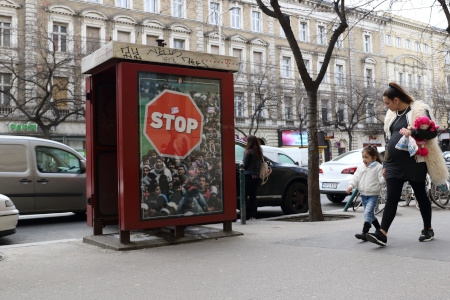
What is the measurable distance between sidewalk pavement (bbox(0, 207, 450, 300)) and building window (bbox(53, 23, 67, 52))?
99.7ft

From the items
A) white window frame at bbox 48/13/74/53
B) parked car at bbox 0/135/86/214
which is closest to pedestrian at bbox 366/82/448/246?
parked car at bbox 0/135/86/214

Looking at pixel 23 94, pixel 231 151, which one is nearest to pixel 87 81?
pixel 231 151

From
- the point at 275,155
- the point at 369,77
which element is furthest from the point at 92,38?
the point at 369,77

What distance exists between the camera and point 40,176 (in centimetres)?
1034

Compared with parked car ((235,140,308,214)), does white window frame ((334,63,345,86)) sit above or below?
above

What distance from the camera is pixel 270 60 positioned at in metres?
47.8

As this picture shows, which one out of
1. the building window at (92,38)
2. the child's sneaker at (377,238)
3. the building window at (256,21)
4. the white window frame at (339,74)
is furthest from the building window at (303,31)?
the child's sneaker at (377,238)

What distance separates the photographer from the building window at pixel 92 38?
3578 centimetres

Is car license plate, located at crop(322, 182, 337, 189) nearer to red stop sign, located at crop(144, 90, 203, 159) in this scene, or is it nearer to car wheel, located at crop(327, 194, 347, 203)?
car wheel, located at crop(327, 194, 347, 203)

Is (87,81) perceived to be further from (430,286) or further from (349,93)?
(349,93)

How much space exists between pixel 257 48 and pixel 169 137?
41506 mm

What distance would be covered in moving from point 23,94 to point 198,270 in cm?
3111

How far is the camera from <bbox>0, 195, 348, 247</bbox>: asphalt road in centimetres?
862

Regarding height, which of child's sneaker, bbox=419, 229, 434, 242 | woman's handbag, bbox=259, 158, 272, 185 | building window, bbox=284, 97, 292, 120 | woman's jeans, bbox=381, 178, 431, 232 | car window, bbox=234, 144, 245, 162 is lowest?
child's sneaker, bbox=419, 229, 434, 242
